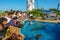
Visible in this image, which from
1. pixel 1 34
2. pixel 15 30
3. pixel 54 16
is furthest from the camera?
pixel 54 16

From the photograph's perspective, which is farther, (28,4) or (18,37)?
(28,4)

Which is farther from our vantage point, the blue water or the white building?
the white building

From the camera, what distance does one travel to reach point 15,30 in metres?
3.83

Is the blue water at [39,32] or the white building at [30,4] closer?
the blue water at [39,32]

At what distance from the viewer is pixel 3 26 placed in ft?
14.1

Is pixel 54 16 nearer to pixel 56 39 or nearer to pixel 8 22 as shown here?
pixel 56 39

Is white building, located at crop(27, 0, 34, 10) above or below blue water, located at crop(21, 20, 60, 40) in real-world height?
above

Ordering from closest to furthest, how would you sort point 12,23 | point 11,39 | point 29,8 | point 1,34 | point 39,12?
point 11,39 → point 1,34 → point 12,23 → point 39,12 → point 29,8

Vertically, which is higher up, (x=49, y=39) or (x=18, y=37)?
(x=18, y=37)

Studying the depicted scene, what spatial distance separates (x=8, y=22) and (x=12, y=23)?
22cm

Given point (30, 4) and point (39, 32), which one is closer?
point (39, 32)

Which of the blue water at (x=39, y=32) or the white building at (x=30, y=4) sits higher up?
the white building at (x=30, y=4)

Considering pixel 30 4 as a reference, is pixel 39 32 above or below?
below

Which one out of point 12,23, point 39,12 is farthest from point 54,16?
point 12,23
